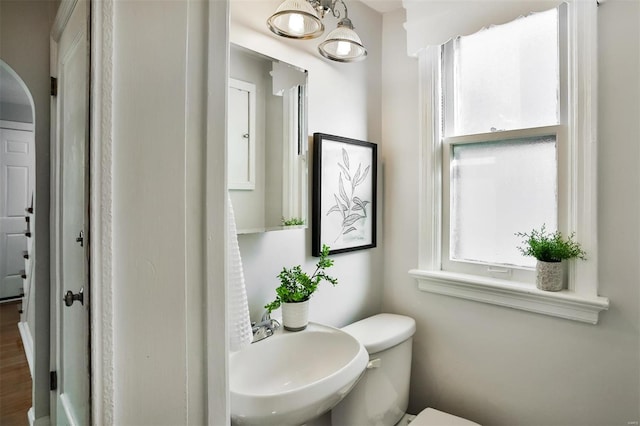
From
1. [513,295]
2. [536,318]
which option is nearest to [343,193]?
[513,295]

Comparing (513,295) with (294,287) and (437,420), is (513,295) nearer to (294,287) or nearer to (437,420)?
(437,420)

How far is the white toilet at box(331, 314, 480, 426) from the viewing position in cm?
139

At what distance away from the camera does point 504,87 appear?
5.09 ft

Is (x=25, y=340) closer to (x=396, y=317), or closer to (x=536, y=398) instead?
(x=396, y=317)

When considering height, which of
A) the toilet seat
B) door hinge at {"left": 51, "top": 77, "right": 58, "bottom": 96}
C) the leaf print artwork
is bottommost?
the toilet seat

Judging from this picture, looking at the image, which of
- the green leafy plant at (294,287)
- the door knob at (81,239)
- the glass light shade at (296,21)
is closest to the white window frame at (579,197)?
the green leafy plant at (294,287)

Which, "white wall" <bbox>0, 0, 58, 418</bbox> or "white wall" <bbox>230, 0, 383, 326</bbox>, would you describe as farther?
"white wall" <bbox>230, 0, 383, 326</bbox>

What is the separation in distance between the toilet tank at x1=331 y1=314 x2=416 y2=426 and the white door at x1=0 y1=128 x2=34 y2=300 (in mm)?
1120

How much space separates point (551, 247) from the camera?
1357mm

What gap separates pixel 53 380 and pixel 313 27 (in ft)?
4.24

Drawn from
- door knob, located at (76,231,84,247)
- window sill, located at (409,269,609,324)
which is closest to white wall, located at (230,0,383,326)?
window sill, located at (409,269,609,324)

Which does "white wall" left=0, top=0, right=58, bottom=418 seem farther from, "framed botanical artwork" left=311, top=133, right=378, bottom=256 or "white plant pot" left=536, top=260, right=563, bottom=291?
"white plant pot" left=536, top=260, right=563, bottom=291

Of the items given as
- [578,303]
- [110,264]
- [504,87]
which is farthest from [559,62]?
[110,264]

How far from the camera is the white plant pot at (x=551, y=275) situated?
4.46 ft
